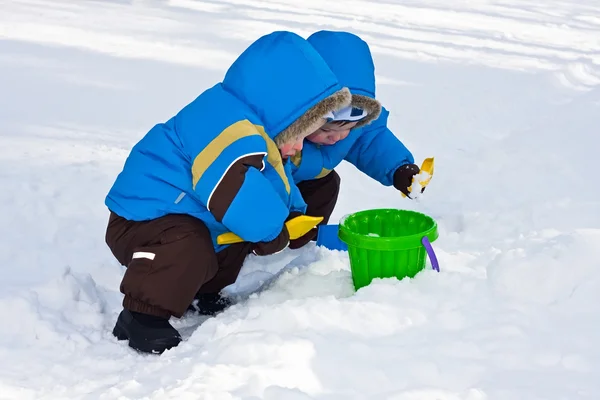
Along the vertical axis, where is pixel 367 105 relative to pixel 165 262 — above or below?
above

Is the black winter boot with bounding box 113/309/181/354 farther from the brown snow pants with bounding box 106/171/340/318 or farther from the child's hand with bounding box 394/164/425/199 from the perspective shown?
the child's hand with bounding box 394/164/425/199

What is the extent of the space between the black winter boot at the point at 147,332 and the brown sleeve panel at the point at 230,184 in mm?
372

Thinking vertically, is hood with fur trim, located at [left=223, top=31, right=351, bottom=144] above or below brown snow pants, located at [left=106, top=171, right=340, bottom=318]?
above

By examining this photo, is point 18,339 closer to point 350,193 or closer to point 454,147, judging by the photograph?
A: point 350,193

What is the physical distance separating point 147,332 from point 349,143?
1169mm

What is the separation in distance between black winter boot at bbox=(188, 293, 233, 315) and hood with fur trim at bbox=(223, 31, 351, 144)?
67 cm

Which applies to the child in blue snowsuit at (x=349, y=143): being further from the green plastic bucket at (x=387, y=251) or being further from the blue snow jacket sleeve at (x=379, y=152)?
the green plastic bucket at (x=387, y=251)

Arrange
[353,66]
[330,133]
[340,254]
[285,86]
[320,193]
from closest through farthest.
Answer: [285,86] < [330,133] < [353,66] < [340,254] < [320,193]

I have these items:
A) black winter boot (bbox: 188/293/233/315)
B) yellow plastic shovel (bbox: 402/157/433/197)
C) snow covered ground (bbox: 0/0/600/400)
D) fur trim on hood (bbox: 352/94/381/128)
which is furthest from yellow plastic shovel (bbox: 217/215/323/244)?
yellow plastic shovel (bbox: 402/157/433/197)

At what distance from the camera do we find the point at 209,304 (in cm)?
254

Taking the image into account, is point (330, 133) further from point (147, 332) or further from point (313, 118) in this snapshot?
point (147, 332)

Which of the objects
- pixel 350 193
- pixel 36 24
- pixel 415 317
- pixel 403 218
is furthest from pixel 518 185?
pixel 36 24

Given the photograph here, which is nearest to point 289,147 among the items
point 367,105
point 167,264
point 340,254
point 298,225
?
point 298,225

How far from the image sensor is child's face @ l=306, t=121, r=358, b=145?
8.13 ft
